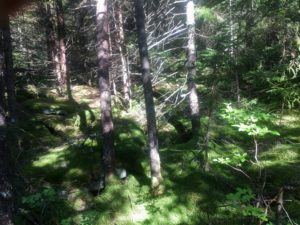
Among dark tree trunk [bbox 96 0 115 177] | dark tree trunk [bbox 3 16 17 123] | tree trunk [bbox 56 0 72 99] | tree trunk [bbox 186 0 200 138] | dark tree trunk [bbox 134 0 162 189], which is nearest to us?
dark tree trunk [bbox 134 0 162 189]

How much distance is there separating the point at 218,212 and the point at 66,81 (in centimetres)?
1538

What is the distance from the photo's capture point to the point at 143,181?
9.57 metres

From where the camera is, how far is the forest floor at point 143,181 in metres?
7.95

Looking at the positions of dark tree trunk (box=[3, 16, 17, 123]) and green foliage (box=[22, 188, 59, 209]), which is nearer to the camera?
green foliage (box=[22, 188, 59, 209])

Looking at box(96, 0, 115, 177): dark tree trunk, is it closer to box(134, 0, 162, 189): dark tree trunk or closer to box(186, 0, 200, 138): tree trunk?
box(134, 0, 162, 189): dark tree trunk

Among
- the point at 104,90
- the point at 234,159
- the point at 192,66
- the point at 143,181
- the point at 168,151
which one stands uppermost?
the point at 192,66

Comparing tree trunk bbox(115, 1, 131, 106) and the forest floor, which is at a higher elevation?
tree trunk bbox(115, 1, 131, 106)

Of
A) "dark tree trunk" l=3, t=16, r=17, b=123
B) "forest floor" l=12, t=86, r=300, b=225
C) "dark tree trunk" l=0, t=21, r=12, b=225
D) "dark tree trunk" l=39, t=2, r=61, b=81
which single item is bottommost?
"forest floor" l=12, t=86, r=300, b=225

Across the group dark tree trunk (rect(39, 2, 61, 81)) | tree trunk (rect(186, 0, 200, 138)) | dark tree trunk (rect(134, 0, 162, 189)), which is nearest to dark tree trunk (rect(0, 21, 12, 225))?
dark tree trunk (rect(134, 0, 162, 189))

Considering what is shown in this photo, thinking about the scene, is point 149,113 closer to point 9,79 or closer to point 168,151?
point 168,151

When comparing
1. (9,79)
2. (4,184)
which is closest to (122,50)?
→ (9,79)

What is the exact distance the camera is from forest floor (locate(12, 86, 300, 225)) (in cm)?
795

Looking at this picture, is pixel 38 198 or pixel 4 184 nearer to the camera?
pixel 4 184

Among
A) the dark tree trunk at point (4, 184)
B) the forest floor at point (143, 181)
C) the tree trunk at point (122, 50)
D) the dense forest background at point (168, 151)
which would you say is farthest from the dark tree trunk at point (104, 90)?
the tree trunk at point (122, 50)
